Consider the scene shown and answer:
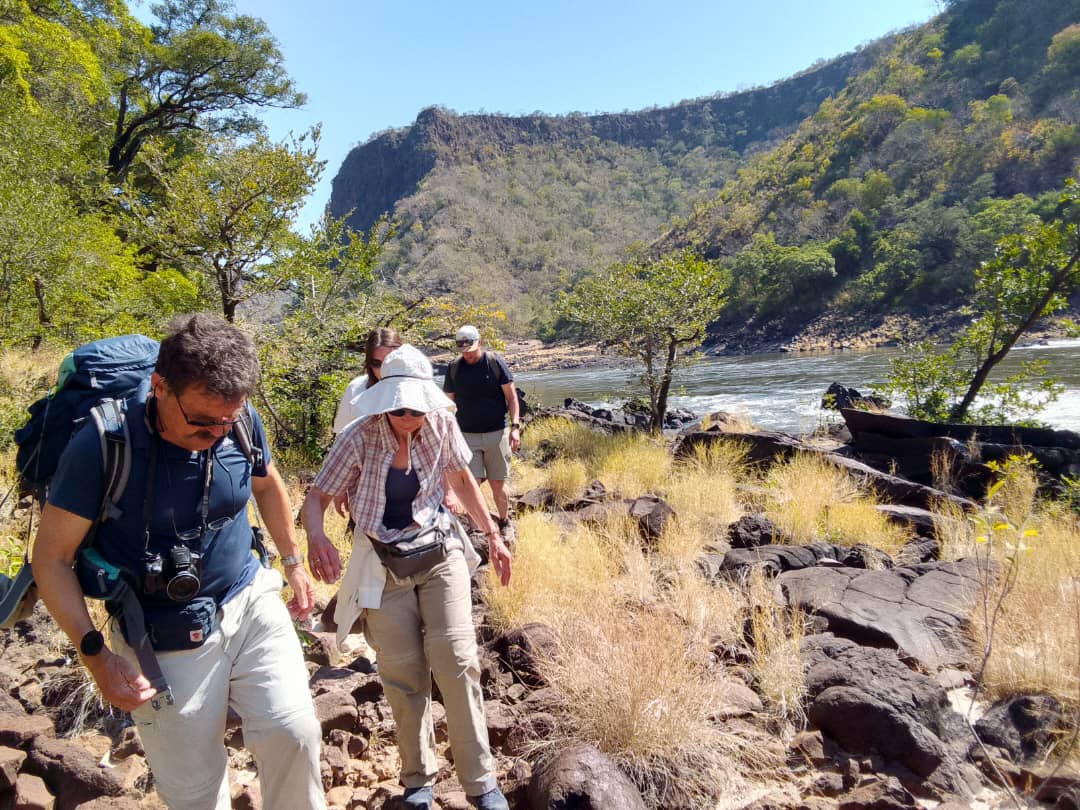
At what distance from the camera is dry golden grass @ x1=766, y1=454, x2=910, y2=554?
5.57 metres

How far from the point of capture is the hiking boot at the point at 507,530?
5.11m

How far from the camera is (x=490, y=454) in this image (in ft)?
18.2

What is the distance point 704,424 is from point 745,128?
161 metres

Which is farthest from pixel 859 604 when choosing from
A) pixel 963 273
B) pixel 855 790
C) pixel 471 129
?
pixel 471 129

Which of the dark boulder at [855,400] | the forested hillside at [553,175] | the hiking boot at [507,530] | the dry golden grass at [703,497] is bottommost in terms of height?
the dark boulder at [855,400]

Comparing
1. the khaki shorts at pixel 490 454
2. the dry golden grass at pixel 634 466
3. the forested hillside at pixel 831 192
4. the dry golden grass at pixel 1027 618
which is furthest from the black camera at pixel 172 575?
the forested hillside at pixel 831 192

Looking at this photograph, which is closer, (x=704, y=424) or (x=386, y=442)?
(x=386, y=442)

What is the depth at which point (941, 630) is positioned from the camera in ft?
11.9

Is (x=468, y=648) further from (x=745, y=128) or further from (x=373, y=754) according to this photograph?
(x=745, y=128)

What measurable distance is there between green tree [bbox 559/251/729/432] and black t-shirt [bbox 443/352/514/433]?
6.17m

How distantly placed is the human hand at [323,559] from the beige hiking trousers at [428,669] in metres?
0.20

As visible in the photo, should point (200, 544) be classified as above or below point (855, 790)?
above

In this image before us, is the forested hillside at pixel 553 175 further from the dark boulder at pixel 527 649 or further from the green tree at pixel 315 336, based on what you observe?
the dark boulder at pixel 527 649

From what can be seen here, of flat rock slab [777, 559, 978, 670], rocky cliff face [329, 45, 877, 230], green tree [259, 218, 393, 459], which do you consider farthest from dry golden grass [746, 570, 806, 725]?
rocky cliff face [329, 45, 877, 230]
